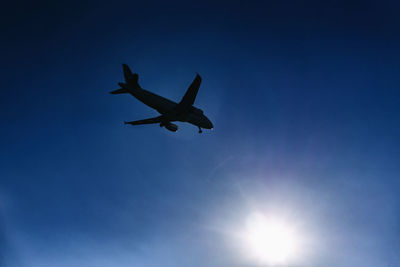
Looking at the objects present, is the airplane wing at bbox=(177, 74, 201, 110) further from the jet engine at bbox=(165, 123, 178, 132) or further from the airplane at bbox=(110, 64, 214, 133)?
the jet engine at bbox=(165, 123, 178, 132)

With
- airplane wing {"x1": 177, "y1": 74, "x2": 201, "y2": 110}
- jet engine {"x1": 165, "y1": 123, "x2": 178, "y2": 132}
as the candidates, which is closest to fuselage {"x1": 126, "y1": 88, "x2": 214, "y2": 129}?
airplane wing {"x1": 177, "y1": 74, "x2": 201, "y2": 110}

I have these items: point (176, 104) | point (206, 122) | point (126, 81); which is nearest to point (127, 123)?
point (126, 81)

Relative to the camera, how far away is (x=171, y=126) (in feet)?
144

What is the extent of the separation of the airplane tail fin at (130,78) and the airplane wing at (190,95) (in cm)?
836

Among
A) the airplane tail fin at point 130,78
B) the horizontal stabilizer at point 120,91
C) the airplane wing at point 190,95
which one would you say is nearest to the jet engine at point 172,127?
the airplane wing at point 190,95

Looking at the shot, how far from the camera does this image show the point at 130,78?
40.2 metres

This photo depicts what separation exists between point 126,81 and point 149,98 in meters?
5.75

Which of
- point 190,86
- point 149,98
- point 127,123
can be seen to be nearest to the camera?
point 190,86

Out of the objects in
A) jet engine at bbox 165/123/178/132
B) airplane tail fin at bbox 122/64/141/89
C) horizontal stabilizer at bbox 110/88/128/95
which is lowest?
horizontal stabilizer at bbox 110/88/128/95

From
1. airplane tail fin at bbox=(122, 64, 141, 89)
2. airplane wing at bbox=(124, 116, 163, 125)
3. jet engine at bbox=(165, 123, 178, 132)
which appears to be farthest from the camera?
jet engine at bbox=(165, 123, 178, 132)

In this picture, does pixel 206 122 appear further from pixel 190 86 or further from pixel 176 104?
pixel 190 86

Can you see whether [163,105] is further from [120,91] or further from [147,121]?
[120,91]

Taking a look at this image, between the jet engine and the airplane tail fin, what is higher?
the airplane tail fin

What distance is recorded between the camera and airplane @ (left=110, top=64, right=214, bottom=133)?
35812 mm
